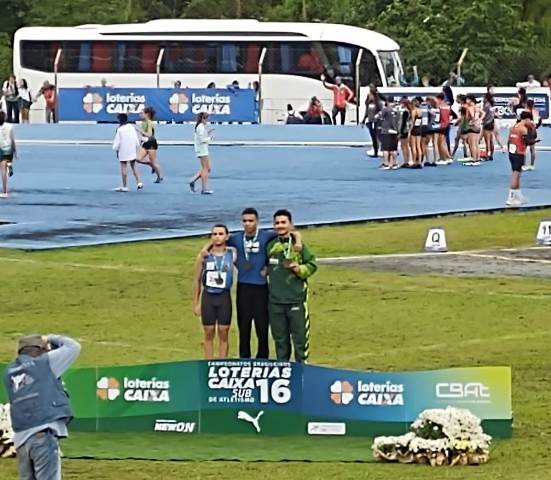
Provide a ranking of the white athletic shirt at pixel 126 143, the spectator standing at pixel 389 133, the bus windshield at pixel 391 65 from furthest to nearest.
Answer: the bus windshield at pixel 391 65 < the spectator standing at pixel 389 133 < the white athletic shirt at pixel 126 143

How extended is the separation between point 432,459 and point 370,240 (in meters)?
15.8

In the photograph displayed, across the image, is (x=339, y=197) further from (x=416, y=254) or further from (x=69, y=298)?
(x=69, y=298)

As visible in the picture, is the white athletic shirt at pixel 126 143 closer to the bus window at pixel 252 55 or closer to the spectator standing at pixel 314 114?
the spectator standing at pixel 314 114

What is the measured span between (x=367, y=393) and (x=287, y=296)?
2.68m

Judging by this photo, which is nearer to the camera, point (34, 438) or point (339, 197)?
point (34, 438)

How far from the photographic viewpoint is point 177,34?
207ft

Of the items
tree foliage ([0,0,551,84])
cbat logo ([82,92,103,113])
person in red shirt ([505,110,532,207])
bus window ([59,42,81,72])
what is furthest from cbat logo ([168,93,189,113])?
person in red shirt ([505,110,532,207])

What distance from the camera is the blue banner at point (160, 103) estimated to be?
53.2m

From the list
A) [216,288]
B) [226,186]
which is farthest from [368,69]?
[216,288]

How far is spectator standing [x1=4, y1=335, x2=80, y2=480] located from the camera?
1066 cm

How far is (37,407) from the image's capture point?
10.7m

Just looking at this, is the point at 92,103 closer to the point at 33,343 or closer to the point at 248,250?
the point at 248,250

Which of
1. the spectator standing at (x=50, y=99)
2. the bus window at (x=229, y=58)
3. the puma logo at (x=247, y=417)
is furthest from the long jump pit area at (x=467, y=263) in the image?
the bus window at (x=229, y=58)

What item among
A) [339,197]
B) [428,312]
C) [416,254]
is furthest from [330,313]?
[339,197]
